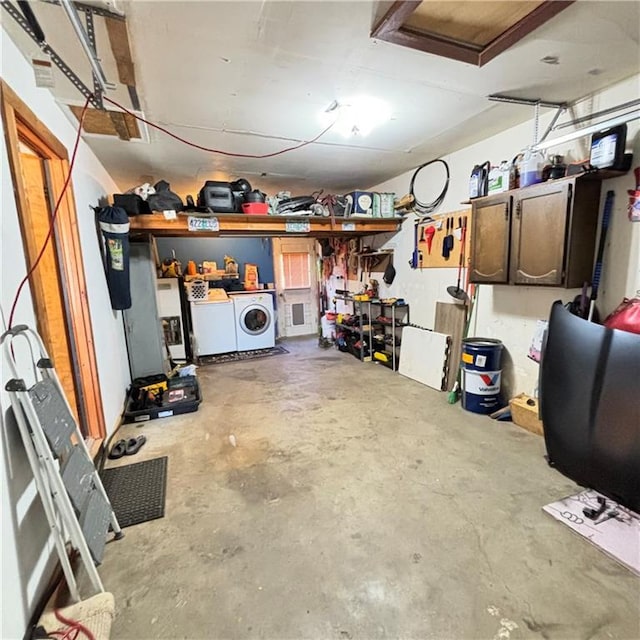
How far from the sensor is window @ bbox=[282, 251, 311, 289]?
21.7ft

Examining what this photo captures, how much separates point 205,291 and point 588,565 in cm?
515

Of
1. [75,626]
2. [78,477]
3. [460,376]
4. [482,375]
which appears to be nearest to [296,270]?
[460,376]

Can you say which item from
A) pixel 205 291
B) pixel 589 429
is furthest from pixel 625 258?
pixel 205 291

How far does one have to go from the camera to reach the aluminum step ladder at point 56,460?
1272 millimetres

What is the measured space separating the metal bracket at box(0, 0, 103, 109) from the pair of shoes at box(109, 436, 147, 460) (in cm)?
241

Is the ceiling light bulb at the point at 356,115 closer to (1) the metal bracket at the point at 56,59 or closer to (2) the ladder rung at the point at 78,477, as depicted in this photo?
(1) the metal bracket at the point at 56,59

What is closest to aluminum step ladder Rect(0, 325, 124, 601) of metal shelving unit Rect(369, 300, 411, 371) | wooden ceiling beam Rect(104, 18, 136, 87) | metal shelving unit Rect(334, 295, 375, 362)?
wooden ceiling beam Rect(104, 18, 136, 87)

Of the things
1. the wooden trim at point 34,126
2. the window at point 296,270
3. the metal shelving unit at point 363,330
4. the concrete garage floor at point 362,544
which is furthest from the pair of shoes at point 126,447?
the window at point 296,270

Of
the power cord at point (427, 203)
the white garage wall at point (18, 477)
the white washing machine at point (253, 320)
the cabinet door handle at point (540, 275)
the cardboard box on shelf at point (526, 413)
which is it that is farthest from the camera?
the white washing machine at point (253, 320)

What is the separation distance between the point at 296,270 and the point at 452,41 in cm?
514

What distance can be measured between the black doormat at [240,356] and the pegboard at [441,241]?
2.74m

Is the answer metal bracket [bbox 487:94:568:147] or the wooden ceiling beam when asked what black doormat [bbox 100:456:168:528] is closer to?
the wooden ceiling beam

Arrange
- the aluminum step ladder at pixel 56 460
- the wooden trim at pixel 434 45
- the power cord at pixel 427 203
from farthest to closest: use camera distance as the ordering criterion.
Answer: the power cord at pixel 427 203 < the wooden trim at pixel 434 45 < the aluminum step ladder at pixel 56 460

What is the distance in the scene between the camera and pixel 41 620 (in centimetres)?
129
